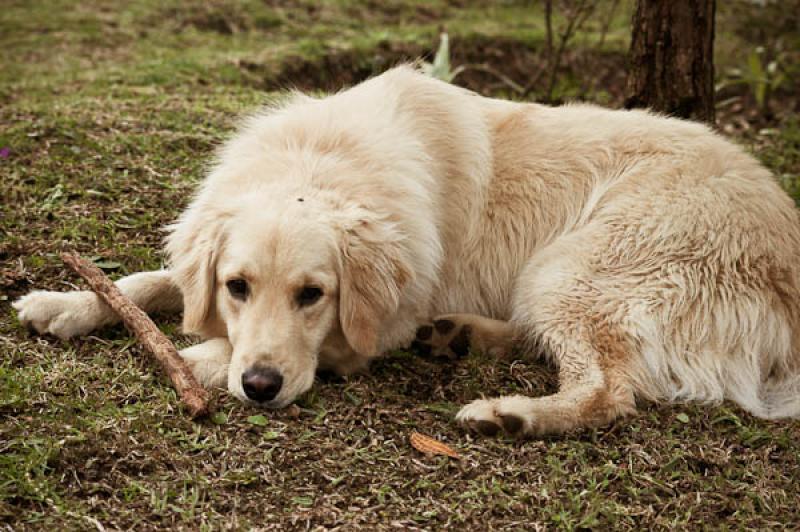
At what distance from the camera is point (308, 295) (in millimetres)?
3670

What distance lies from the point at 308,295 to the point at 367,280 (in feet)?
0.84

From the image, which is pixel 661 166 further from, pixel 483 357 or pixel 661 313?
pixel 483 357

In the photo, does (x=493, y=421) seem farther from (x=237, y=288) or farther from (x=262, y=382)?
(x=237, y=288)

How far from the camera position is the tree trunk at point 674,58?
551 cm

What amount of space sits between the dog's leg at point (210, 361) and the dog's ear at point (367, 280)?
0.53m

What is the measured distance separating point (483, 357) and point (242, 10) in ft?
24.0

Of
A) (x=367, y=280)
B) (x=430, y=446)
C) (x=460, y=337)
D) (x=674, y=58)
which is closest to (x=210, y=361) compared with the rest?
(x=367, y=280)

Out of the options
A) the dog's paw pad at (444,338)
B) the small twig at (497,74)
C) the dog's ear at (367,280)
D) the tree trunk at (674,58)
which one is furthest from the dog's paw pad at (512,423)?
the small twig at (497,74)

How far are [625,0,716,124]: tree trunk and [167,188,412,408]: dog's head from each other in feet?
8.81

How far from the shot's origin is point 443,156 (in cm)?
442

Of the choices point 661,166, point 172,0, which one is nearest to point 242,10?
point 172,0

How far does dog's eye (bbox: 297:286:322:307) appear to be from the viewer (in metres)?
3.64

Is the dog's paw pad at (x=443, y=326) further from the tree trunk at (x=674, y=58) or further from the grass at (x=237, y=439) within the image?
the tree trunk at (x=674, y=58)

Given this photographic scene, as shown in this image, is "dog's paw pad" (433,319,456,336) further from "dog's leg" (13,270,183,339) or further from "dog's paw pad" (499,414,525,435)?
"dog's leg" (13,270,183,339)
